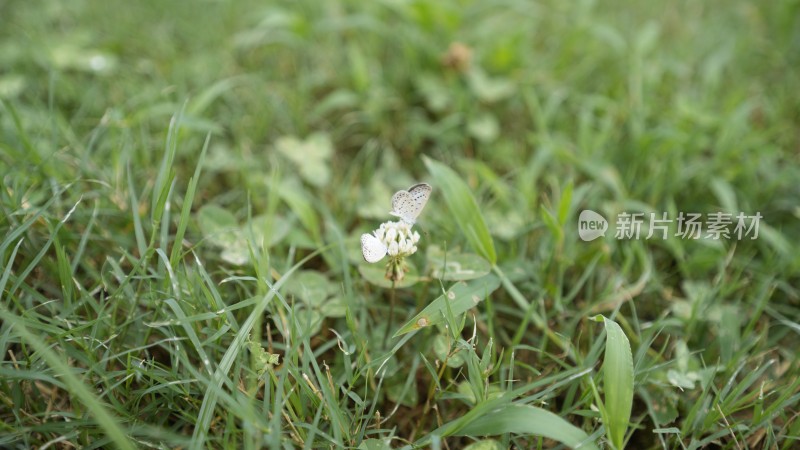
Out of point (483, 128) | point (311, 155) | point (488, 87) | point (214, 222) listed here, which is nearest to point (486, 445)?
point (214, 222)

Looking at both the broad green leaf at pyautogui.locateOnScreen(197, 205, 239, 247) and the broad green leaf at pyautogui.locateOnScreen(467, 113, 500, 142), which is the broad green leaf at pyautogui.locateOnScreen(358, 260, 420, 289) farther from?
the broad green leaf at pyautogui.locateOnScreen(467, 113, 500, 142)

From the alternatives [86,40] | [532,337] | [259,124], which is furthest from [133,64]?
[532,337]

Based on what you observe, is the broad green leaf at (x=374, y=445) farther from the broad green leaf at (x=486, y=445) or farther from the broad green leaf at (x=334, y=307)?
the broad green leaf at (x=334, y=307)

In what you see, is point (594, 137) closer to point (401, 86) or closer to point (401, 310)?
point (401, 86)

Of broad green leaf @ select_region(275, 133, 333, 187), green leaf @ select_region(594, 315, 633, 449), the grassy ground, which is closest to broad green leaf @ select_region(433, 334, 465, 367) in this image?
the grassy ground

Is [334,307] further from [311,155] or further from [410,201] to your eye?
[311,155]

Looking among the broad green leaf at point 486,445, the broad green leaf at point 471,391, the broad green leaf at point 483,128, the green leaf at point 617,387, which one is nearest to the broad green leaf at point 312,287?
the broad green leaf at point 471,391

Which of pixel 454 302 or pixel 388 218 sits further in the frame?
pixel 388 218
